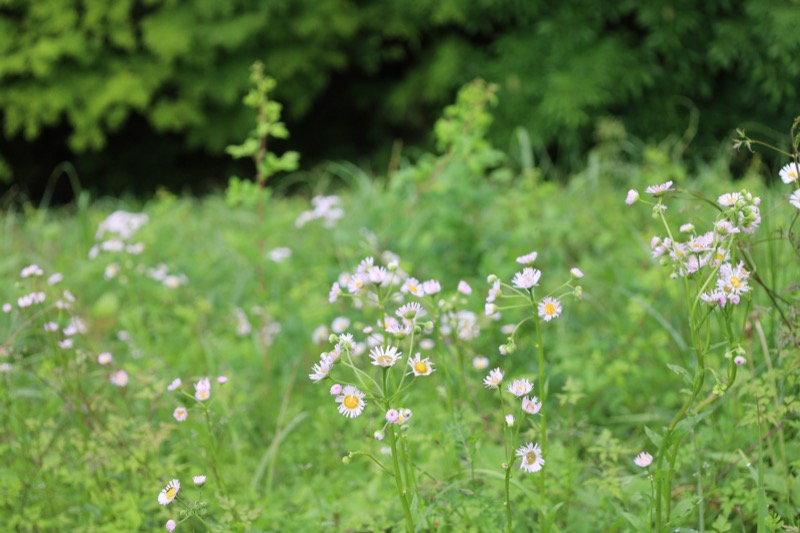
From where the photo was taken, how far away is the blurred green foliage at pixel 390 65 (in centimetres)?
606

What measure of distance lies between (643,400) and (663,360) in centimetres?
13

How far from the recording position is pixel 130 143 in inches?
340

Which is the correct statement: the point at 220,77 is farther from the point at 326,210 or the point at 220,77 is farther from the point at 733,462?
the point at 733,462

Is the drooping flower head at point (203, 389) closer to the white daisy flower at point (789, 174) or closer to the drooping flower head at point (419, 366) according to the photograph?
the drooping flower head at point (419, 366)

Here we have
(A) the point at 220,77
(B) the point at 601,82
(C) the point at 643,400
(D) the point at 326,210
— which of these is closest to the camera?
(C) the point at 643,400

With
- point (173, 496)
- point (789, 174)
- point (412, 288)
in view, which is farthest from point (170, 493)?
point (789, 174)

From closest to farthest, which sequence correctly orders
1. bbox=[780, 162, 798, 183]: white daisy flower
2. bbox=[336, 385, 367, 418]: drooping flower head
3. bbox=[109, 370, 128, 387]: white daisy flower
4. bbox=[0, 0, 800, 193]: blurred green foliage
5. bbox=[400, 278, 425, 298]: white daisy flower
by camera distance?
bbox=[336, 385, 367, 418]: drooping flower head
bbox=[780, 162, 798, 183]: white daisy flower
bbox=[400, 278, 425, 298]: white daisy flower
bbox=[109, 370, 128, 387]: white daisy flower
bbox=[0, 0, 800, 193]: blurred green foliage

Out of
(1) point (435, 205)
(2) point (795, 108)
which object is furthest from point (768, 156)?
(1) point (435, 205)

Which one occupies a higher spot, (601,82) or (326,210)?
(326,210)

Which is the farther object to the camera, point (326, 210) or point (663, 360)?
point (326, 210)

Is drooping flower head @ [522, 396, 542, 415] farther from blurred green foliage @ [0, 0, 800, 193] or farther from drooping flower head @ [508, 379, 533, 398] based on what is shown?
blurred green foliage @ [0, 0, 800, 193]

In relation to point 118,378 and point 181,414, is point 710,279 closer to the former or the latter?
point 181,414

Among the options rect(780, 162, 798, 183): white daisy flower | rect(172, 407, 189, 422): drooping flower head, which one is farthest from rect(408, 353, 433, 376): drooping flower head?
rect(780, 162, 798, 183): white daisy flower

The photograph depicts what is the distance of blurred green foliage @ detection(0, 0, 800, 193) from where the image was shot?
606cm
